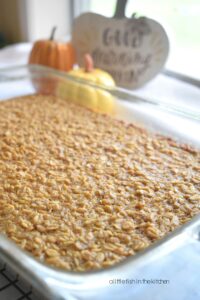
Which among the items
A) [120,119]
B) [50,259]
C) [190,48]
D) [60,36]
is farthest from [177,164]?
[60,36]

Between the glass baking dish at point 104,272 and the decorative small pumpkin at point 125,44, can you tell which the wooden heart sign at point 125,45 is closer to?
the decorative small pumpkin at point 125,44

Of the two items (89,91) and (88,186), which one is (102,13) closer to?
(89,91)

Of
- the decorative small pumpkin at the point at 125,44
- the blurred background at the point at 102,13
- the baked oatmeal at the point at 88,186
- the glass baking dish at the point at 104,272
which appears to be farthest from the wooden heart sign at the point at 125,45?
the glass baking dish at the point at 104,272

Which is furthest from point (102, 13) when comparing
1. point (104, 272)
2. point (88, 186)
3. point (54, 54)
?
point (104, 272)

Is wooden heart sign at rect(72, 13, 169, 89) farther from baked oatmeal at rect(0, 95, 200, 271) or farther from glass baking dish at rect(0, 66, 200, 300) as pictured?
glass baking dish at rect(0, 66, 200, 300)

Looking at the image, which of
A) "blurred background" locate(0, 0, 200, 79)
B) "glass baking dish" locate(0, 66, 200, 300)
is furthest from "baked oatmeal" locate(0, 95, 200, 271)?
"blurred background" locate(0, 0, 200, 79)

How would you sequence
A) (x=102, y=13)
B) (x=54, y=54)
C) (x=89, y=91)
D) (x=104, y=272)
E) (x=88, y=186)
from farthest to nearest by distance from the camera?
(x=102, y=13) < (x=54, y=54) < (x=89, y=91) < (x=88, y=186) < (x=104, y=272)
